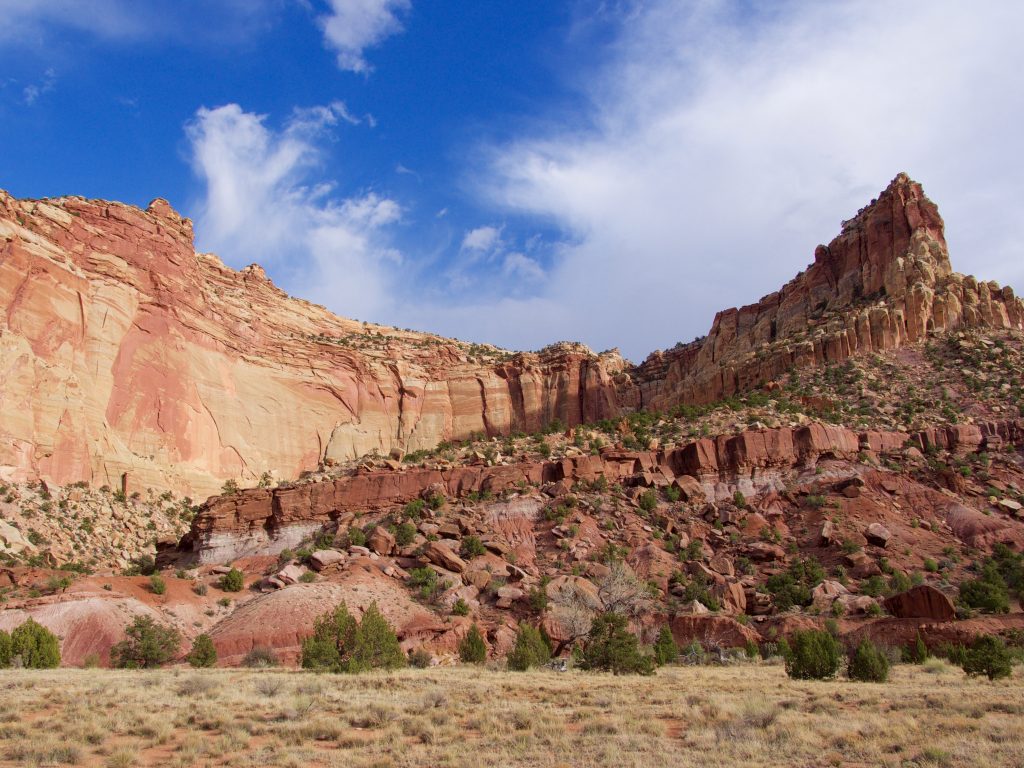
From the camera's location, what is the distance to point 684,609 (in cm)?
3575

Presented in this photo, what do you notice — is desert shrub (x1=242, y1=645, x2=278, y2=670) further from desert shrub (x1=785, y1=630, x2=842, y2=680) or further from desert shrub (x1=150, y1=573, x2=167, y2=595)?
desert shrub (x1=785, y1=630, x2=842, y2=680)

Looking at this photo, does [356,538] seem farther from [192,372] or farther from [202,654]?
[192,372]

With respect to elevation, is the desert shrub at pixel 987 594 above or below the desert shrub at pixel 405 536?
below

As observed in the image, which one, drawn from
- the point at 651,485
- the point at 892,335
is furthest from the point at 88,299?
the point at 892,335

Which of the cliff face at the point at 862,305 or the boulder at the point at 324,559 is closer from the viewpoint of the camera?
the boulder at the point at 324,559

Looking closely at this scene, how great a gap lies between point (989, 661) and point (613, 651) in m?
11.2

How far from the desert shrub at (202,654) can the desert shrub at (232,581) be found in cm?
834

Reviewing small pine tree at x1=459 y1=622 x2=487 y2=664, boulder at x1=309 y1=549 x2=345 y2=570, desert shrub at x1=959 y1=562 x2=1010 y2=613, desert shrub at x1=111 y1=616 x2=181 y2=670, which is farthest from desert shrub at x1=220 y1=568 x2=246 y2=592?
desert shrub at x1=959 y1=562 x2=1010 y2=613

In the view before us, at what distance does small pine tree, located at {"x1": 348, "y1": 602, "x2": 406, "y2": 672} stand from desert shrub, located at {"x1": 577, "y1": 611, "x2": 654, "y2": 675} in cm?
696

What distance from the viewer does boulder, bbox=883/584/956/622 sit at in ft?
101

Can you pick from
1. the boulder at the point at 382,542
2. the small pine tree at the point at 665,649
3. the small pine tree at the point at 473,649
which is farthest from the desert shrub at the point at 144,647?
the small pine tree at the point at 665,649

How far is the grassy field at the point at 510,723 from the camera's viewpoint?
12141 mm

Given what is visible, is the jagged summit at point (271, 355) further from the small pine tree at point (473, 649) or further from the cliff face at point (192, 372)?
the small pine tree at point (473, 649)

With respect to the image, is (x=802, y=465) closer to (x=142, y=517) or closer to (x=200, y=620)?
(x=200, y=620)
